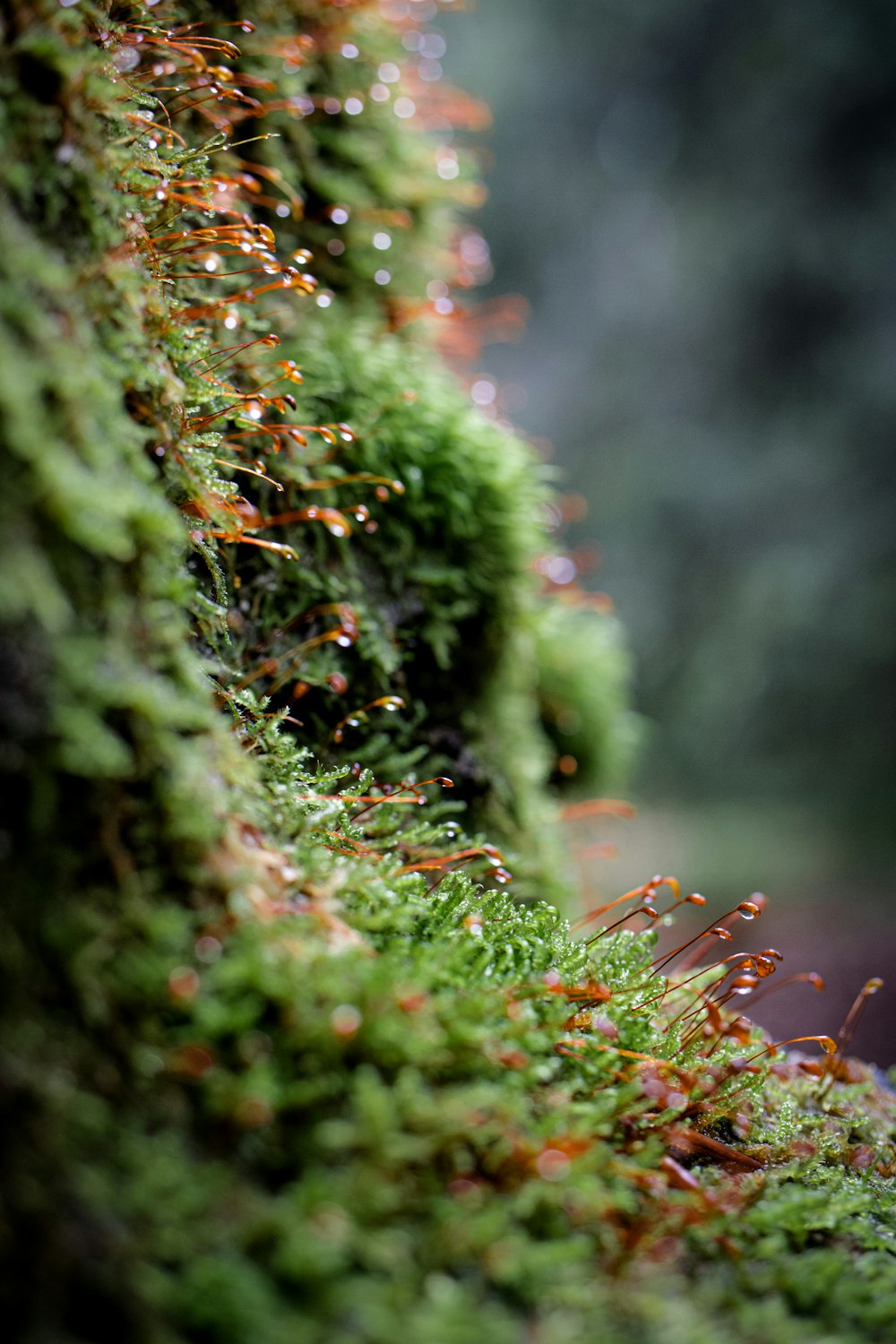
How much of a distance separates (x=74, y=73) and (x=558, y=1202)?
120 centimetres

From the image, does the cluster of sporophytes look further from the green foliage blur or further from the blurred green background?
the green foliage blur

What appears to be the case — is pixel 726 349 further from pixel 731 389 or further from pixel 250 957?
pixel 250 957

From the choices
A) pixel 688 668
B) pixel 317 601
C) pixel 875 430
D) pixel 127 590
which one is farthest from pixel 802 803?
pixel 127 590

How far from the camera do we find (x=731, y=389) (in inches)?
241

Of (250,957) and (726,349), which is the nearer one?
(250,957)

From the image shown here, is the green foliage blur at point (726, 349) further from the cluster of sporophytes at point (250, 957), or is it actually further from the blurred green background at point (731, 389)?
the cluster of sporophytes at point (250, 957)

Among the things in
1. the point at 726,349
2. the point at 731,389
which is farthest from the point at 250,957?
the point at 726,349

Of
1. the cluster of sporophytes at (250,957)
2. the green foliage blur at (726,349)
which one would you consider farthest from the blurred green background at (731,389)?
the cluster of sporophytes at (250,957)

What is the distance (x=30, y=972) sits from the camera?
0.64 m

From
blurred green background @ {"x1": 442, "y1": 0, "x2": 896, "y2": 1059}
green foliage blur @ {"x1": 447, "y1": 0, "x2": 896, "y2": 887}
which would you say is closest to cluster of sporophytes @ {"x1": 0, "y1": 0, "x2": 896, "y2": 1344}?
blurred green background @ {"x1": 442, "y1": 0, "x2": 896, "y2": 1059}

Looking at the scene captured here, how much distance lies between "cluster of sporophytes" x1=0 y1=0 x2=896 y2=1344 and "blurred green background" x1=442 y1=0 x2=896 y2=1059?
3.26 meters

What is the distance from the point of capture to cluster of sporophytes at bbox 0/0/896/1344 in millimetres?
604

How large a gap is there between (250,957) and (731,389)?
6.37m

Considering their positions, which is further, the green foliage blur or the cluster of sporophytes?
the green foliage blur
